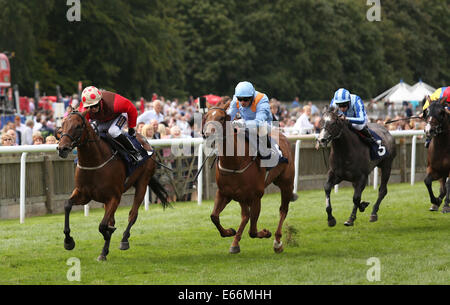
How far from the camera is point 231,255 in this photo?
902 cm

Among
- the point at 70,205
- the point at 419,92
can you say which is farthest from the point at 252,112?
the point at 419,92

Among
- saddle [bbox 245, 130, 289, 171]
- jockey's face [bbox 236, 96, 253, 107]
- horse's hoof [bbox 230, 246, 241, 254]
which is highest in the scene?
jockey's face [bbox 236, 96, 253, 107]

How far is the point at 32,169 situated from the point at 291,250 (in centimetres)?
495

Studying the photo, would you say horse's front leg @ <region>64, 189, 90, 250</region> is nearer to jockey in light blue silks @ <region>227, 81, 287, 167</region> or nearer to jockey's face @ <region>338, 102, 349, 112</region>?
jockey in light blue silks @ <region>227, 81, 287, 167</region>

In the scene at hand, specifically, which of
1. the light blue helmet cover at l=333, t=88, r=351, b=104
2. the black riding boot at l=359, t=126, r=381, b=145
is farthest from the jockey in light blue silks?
the black riding boot at l=359, t=126, r=381, b=145

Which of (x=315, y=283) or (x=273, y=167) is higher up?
(x=273, y=167)

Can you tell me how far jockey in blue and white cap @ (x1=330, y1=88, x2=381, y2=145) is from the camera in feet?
37.4

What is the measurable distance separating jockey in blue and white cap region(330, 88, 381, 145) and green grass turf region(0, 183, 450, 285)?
50.0 inches

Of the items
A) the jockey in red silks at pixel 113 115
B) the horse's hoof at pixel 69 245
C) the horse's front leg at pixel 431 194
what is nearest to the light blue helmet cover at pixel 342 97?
the horse's front leg at pixel 431 194

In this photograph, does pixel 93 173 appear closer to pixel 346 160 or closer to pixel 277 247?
pixel 277 247

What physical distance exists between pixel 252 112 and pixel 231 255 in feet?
4.75
